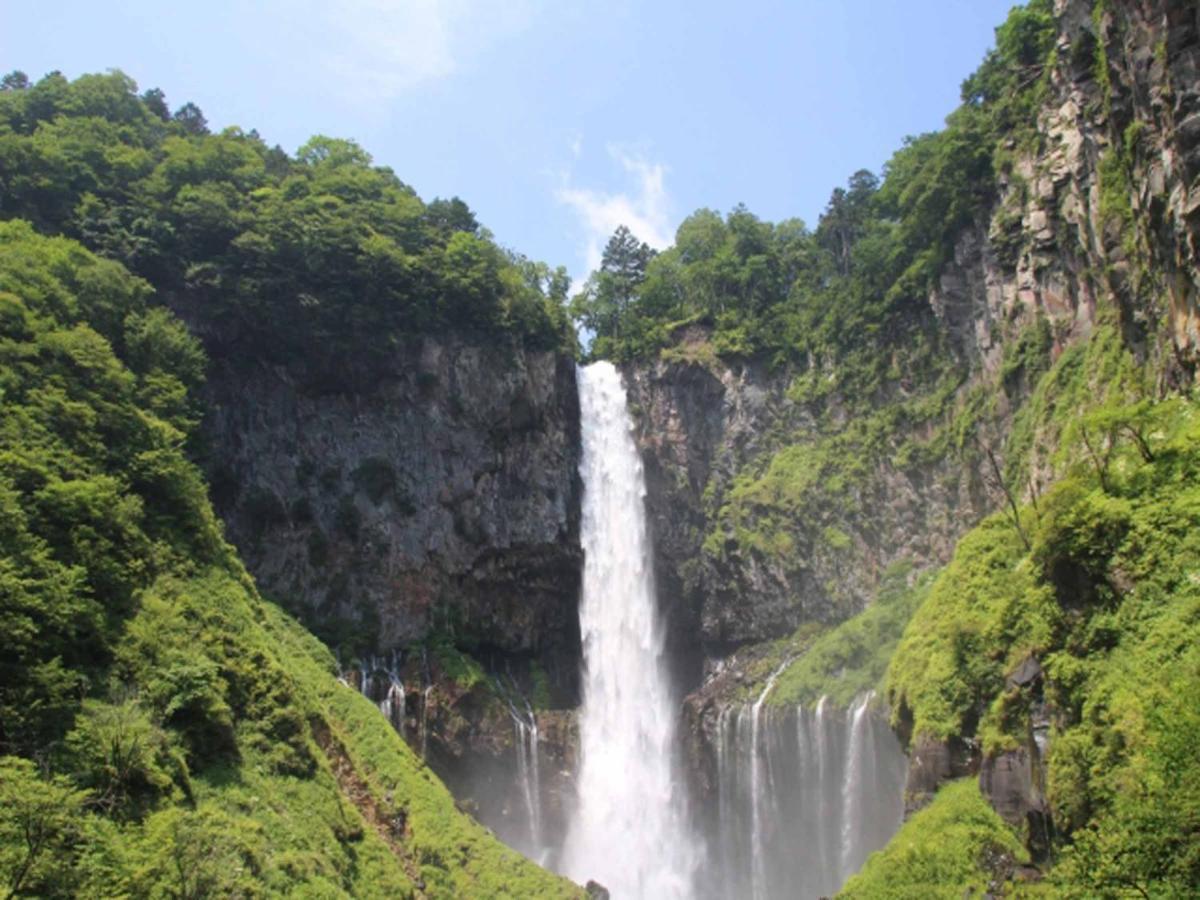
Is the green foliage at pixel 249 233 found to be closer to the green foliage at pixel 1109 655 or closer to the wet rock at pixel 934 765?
the green foliage at pixel 1109 655

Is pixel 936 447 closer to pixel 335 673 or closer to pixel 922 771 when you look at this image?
pixel 922 771

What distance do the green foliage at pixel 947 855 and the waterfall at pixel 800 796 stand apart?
7135mm

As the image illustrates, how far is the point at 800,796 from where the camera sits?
31.5m

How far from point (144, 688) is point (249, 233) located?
22348 mm

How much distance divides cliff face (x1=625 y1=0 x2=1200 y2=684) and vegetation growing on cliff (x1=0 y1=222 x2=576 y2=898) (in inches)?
715

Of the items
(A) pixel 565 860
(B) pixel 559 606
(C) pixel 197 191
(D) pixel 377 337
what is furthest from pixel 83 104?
(A) pixel 565 860

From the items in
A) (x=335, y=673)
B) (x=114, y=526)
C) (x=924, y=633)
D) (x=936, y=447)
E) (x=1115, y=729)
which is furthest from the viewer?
(x=936, y=447)

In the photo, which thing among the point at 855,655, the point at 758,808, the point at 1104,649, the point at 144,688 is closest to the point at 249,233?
the point at 144,688

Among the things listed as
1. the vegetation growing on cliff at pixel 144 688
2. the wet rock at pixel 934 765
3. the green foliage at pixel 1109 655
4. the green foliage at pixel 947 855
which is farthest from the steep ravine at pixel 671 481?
the vegetation growing on cliff at pixel 144 688

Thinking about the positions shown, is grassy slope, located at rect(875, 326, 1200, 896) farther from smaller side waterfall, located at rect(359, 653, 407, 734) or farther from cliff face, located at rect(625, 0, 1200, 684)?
smaller side waterfall, located at rect(359, 653, 407, 734)

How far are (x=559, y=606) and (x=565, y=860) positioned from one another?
1087cm

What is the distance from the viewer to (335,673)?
32.2 m

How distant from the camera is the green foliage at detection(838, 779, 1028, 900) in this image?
1764 centimetres

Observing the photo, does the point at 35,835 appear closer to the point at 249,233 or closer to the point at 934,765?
the point at 934,765
